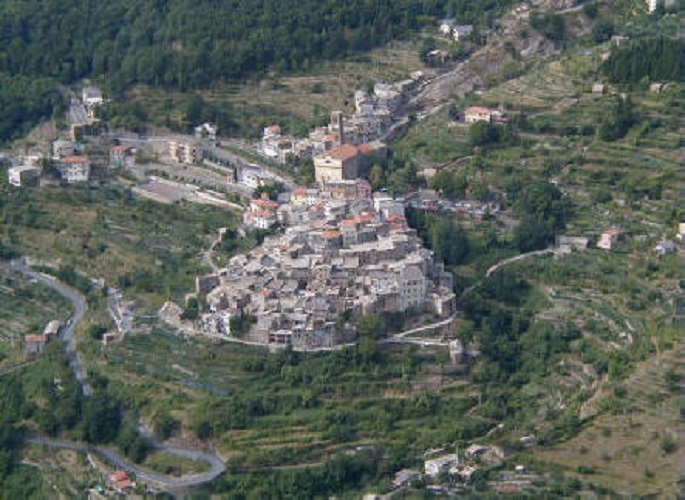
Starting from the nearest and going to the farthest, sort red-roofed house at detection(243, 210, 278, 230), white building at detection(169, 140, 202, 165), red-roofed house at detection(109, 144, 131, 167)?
red-roofed house at detection(243, 210, 278, 230) → white building at detection(169, 140, 202, 165) → red-roofed house at detection(109, 144, 131, 167)

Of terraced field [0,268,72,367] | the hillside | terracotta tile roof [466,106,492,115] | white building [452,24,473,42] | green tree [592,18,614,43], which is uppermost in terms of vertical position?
green tree [592,18,614,43]

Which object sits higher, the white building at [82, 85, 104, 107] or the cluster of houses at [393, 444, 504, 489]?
the white building at [82, 85, 104, 107]

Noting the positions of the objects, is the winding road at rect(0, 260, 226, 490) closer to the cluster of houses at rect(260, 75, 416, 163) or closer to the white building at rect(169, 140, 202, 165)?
the white building at rect(169, 140, 202, 165)

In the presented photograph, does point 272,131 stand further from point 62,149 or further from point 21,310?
point 21,310

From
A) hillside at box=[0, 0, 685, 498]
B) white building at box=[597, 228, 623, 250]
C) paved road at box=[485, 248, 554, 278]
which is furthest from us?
white building at box=[597, 228, 623, 250]

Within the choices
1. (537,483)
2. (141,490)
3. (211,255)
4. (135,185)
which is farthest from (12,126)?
(537,483)

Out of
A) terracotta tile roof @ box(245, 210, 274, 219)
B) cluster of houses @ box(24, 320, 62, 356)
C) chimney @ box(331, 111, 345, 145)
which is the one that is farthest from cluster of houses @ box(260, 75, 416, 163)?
cluster of houses @ box(24, 320, 62, 356)

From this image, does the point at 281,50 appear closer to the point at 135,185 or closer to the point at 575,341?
the point at 135,185

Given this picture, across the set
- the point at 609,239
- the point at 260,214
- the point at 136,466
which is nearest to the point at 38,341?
the point at 136,466
